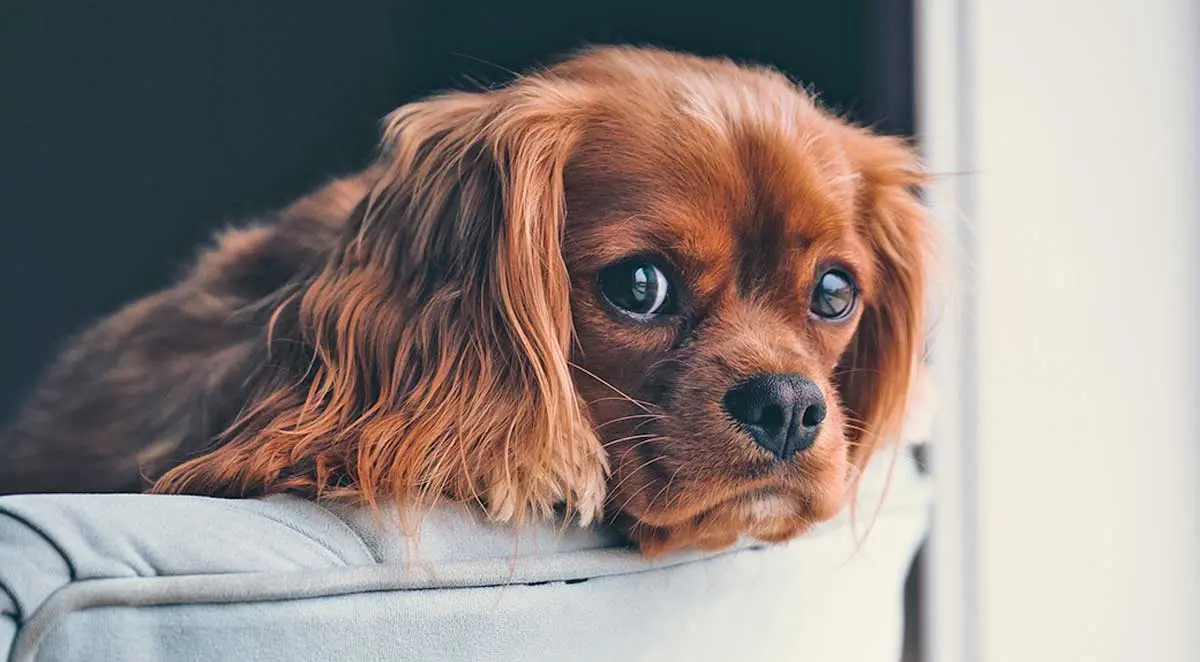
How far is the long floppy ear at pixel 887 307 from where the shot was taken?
1.35 meters

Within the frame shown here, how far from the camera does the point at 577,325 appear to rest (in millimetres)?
1133

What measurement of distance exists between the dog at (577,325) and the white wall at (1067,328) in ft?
1.47

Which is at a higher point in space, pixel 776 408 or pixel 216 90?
pixel 216 90

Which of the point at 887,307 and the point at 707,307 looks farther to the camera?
the point at 887,307

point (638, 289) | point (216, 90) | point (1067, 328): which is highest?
point (216, 90)

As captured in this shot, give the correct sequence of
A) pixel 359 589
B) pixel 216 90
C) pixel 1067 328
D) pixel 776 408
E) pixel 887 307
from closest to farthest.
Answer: pixel 359 589, pixel 776 408, pixel 887 307, pixel 1067 328, pixel 216 90

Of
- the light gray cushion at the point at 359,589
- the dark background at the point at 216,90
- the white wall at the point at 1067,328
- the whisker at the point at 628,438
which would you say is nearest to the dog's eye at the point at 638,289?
the whisker at the point at 628,438

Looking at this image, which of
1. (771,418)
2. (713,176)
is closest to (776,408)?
(771,418)

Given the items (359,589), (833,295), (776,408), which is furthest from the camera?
→ (833,295)

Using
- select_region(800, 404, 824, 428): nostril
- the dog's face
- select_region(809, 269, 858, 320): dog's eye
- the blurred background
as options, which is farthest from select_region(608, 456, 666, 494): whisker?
the blurred background

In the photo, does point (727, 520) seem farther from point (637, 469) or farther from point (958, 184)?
point (958, 184)

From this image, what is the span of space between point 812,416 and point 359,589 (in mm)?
439

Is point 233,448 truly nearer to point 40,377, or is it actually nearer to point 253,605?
point 253,605

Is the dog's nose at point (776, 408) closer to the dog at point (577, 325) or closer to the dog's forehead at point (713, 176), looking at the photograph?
the dog at point (577, 325)
